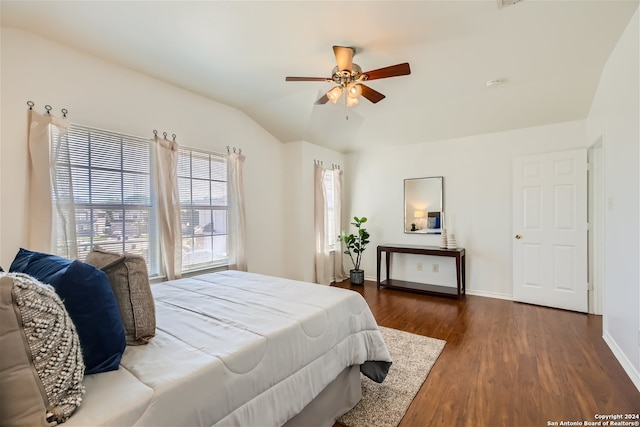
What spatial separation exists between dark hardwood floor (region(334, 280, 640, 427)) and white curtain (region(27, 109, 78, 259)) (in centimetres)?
285

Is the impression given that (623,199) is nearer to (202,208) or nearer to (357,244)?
(357,244)

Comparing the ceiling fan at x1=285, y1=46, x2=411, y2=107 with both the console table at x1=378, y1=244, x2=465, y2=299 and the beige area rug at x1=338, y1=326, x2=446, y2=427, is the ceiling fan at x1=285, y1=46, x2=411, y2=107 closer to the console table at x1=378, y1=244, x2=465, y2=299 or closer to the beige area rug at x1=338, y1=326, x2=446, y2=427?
the beige area rug at x1=338, y1=326, x2=446, y2=427

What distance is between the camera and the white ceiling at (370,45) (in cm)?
207

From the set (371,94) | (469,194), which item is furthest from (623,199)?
(371,94)

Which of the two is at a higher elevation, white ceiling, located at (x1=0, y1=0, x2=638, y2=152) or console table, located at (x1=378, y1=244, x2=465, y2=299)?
white ceiling, located at (x1=0, y1=0, x2=638, y2=152)

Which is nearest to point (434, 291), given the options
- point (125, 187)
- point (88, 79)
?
point (125, 187)

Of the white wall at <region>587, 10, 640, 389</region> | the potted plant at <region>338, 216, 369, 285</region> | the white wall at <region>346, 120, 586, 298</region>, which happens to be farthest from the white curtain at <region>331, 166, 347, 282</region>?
the white wall at <region>587, 10, 640, 389</region>

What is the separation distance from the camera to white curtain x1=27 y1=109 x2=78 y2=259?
7.13 ft

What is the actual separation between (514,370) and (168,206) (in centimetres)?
346

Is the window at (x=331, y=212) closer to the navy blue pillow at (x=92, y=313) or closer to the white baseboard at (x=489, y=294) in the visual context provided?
the white baseboard at (x=489, y=294)

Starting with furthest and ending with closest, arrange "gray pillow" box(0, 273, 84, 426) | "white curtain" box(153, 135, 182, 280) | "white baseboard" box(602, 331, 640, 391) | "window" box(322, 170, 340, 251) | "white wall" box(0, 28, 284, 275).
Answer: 1. "window" box(322, 170, 340, 251)
2. "white curtain" box(153, 135, 182, 280)
3. "white wall" box(0, 28, 284, 275)
4. "white baseboard" box(602, 331, 640, 391)
5. "gray pillow" box(0, 273, 84, 426)

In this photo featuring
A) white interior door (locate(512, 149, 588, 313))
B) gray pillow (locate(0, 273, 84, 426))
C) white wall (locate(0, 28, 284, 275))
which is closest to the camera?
gray pillow (locate(0, 273, 84, 426))

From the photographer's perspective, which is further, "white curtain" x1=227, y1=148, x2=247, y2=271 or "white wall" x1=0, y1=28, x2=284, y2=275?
"white curtain" x1=227, y1=148, x2=247, y2=271

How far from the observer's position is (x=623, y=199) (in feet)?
7.30
